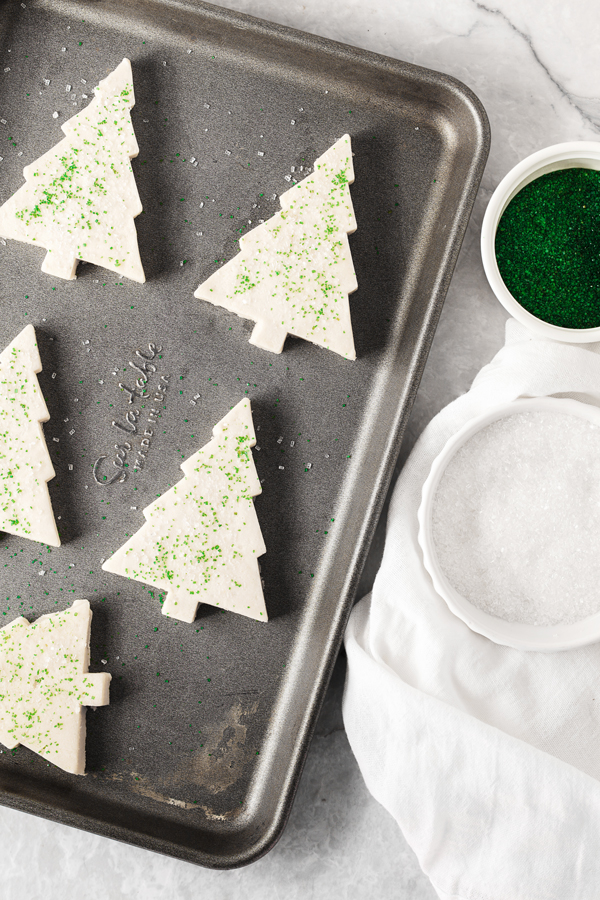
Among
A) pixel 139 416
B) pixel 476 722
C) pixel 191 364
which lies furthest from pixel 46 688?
pixel 476 722

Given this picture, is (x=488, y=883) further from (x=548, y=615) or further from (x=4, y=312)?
(x=4, y=312)

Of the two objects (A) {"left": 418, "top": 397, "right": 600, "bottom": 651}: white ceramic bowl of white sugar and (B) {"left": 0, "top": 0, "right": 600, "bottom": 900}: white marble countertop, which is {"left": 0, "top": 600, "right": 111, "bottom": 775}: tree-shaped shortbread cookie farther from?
(A) {"left": 418, "top": 397, "right": 600, "bottom": 651}: white ceramic bowl of white sugar

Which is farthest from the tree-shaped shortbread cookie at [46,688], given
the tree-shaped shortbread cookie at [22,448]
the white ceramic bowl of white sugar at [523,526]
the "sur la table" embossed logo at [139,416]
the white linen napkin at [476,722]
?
the white ceramic bowl of white sugar at [523,526]

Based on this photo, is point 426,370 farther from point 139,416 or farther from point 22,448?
point 22,448

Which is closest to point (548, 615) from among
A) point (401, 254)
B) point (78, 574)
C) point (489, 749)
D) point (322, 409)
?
point (489, 749)

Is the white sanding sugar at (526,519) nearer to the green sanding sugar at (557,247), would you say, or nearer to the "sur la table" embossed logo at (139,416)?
the green sanding sugar at (557,247)
